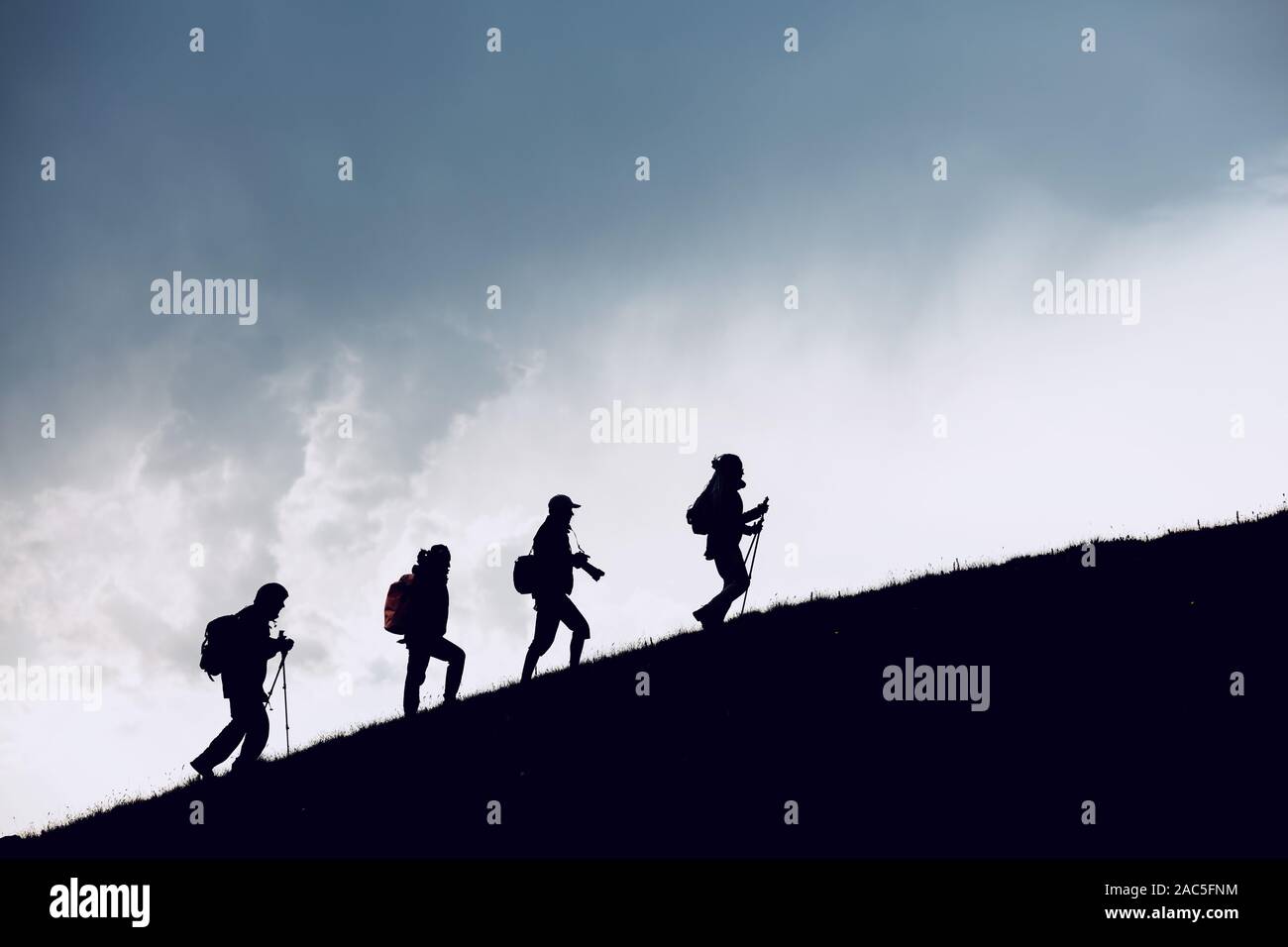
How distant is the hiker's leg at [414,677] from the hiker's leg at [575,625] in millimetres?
2087

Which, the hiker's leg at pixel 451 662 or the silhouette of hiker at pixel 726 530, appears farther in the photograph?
the hiker's leg at pixel 451 662

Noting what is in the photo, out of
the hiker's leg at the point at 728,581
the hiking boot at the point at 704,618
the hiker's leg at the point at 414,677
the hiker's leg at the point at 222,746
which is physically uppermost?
the hiker's leg at the point at 728,581

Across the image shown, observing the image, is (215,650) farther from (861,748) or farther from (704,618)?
(861,748)

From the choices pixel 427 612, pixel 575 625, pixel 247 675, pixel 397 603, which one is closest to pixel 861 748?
pixel 575 625

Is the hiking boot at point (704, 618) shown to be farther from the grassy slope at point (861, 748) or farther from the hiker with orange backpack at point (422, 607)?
the hiker with orange backpack at point (422, 607)

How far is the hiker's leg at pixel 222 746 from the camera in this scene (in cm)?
1455

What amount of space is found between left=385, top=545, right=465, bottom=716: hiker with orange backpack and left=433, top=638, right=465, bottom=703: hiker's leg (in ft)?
0.05

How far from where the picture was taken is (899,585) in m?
17.5

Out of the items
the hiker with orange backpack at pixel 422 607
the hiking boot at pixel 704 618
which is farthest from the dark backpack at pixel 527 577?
the hiking boot at pixel 704 618

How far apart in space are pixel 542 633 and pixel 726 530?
3046mm

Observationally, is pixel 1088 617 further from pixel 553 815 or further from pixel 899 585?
pixel 553 815

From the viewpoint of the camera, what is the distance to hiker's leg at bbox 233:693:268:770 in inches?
570

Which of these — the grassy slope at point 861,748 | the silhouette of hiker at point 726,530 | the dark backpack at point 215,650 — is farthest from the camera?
the silhouette of hiker at point 726,530
